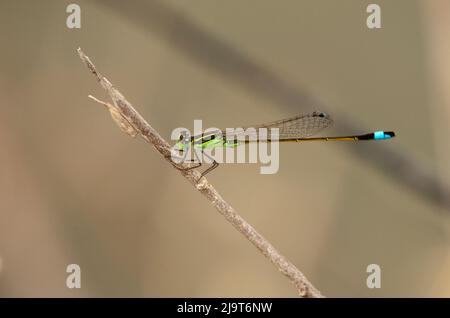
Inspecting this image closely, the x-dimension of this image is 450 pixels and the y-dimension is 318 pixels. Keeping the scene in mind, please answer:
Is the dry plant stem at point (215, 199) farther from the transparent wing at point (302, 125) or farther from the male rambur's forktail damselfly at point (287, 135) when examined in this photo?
the transparent wing at point (302, 125)

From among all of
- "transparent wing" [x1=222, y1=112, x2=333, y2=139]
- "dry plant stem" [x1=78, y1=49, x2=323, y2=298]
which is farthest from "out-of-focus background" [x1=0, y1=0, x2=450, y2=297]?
"dry plant stem" [x1=78, y1=49, x2=323, y2=298]

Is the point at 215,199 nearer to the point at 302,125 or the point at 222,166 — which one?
the point at 302,125

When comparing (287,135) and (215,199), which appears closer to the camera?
(215,199)

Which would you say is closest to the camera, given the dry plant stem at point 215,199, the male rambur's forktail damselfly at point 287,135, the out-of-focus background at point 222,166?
the dry plant stem at point 215,199

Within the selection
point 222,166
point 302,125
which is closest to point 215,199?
point 302,125

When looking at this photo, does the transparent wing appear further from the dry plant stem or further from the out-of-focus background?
the dry plant stem

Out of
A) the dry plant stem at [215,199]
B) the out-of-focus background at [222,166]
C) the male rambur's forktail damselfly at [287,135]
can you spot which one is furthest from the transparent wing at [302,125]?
the dry plant stem at [215,199]
